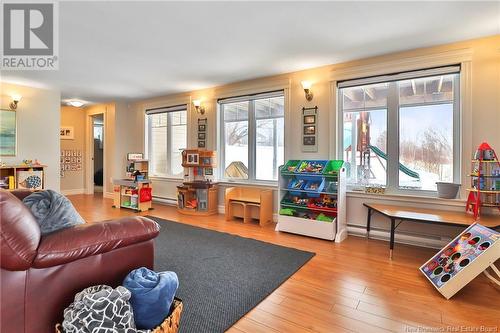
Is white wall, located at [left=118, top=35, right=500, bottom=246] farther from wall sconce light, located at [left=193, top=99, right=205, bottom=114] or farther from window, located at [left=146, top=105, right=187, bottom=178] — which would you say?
window, located at [left=146, top=105, right=187, bottom=178]

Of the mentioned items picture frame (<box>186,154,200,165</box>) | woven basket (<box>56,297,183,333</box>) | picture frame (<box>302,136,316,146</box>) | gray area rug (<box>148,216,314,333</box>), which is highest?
picture frame (<box>302,136,316,146</box>)

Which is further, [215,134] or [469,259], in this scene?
[215,134]

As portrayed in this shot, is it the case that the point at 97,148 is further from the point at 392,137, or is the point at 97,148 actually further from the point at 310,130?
the point at 392,137

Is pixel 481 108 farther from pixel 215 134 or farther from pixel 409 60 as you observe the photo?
pixel 215 134

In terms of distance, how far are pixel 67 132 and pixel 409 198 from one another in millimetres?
8254

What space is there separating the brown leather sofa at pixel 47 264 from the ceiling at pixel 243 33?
208 cm

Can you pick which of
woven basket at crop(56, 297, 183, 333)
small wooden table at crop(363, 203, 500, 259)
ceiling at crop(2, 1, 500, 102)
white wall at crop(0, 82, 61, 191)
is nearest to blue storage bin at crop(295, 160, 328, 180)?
small wooden table at crop(363, 203, 500, 259)

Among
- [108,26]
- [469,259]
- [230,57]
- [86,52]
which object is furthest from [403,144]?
[86,52]

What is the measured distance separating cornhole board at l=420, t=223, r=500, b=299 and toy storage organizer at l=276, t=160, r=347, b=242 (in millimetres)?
1262

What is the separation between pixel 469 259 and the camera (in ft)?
7.20

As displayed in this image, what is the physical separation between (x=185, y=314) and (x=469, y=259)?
91.0 inches

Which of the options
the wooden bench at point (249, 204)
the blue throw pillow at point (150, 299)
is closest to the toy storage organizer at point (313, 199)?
the wooden bench at point (249, 204)

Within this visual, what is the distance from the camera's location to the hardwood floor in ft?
5.94

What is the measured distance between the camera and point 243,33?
301cm
